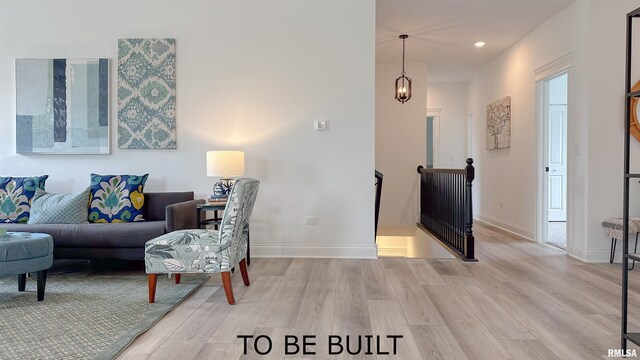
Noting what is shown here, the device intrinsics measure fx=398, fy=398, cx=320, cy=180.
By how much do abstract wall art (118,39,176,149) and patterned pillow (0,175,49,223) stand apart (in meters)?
0.96

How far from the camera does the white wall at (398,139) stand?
6.80 m

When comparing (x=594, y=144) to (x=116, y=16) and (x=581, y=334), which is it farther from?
(x=116, y=16)

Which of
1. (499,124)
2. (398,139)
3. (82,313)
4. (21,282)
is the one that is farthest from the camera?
(398,139)

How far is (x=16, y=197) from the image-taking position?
3.86m

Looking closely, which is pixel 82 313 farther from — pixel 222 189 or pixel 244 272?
pixel 222 189

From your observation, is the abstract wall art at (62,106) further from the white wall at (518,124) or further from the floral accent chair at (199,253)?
the white wall at (518,124)

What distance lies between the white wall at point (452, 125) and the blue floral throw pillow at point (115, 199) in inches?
245

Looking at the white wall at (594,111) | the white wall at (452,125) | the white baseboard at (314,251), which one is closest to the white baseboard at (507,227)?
the white wall at (594,111)

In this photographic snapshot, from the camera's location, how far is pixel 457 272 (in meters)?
3.67

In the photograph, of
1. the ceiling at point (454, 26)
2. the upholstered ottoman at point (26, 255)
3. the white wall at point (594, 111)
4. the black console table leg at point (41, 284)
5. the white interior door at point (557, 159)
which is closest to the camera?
the upholstered ottoman at point (26, 255)

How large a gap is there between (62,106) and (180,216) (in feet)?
6.92

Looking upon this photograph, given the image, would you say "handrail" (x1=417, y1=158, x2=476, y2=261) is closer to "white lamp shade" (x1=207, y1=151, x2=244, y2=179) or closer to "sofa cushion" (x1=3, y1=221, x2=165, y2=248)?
"white lamp shade" (x1=207, y1=151, x2=244, y2=179)
